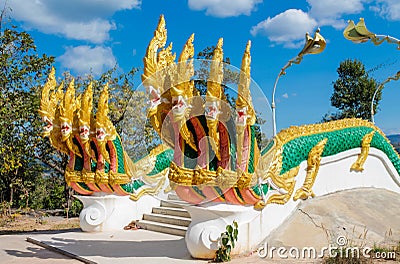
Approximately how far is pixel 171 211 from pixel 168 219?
0.37 m

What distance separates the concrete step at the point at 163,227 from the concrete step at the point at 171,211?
0.36 meters

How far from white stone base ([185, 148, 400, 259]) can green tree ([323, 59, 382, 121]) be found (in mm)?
14588

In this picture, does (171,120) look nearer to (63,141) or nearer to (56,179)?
(63,141)

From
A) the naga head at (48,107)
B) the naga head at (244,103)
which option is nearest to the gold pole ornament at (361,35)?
the naga head at (244,103)

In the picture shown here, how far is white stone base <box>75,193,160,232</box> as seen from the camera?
26.5ft

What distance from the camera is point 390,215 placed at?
7.10 meters

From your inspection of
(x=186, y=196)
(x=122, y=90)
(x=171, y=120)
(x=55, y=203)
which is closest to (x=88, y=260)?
(x=186, y=196)

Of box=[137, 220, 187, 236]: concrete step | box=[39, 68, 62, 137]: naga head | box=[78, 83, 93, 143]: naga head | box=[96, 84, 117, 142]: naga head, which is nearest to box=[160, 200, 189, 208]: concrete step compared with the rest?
box=[137, 220, 187, 236]: concrete step

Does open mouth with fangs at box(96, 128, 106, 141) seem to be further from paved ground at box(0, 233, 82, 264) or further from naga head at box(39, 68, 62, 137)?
paved ground at box(0, 233, 82, 264)

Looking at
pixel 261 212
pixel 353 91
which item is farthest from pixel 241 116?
pixel 353 91

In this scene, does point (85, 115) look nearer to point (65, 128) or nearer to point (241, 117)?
point (65, 128)

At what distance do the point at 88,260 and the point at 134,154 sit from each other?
230 cm

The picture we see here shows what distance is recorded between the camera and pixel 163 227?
25.9ft

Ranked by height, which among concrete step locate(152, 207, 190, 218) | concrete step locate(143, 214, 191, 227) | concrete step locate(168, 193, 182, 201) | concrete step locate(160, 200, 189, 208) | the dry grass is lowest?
the dry grass
